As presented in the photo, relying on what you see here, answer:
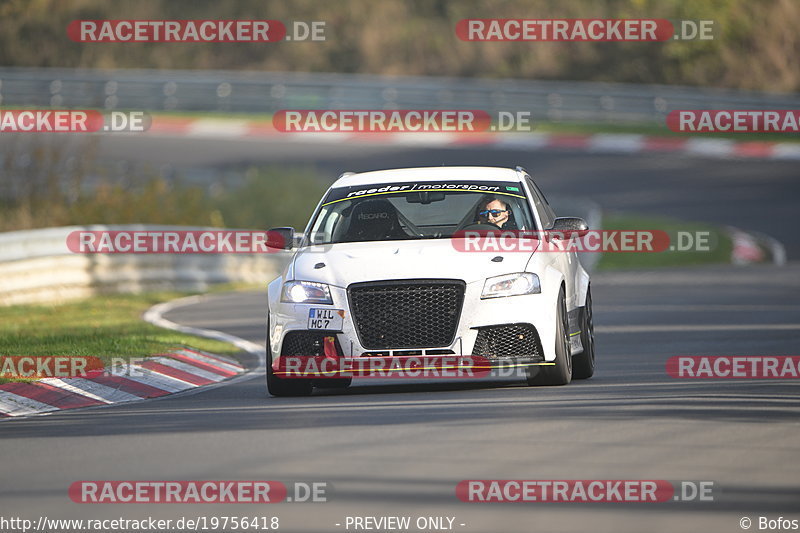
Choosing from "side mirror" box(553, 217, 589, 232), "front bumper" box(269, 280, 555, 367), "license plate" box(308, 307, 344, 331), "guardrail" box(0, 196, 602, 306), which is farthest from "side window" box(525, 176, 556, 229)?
"guardrail" box(0, 196, 602, 306)

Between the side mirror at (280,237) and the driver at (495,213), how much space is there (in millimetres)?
1412

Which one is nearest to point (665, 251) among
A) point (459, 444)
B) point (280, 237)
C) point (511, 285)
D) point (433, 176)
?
point (433, 176)

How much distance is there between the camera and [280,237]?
12328mm

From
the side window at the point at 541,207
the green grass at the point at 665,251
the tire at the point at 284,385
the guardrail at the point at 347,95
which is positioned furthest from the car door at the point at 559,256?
the guardrail at the point at 347,95

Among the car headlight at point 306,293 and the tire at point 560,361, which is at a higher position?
the car headlight at point 306,293

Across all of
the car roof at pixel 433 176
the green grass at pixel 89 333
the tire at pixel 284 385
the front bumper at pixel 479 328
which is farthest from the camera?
the green grass at pixel 89 333

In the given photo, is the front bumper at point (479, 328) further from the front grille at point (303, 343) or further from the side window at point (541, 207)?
the side window at point (541, 207)

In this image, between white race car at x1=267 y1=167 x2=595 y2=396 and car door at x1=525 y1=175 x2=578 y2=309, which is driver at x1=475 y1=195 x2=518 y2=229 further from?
car door at x1=525 y1=175 x2=578 y2=309

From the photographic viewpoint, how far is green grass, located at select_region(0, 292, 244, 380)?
564 inches

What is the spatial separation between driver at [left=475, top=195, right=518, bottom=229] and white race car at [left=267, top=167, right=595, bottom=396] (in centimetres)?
1

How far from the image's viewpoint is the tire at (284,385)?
11.8 metres

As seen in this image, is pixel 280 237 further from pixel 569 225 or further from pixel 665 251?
pixel 665 251

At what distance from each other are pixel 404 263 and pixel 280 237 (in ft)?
4.15

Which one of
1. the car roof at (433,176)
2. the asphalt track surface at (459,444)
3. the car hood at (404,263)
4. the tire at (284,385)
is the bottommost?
the asphalt track surface at (459,444)
